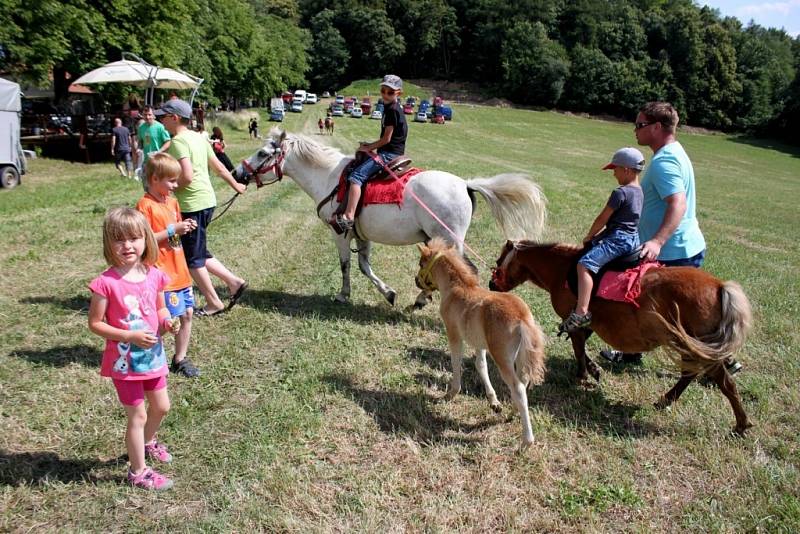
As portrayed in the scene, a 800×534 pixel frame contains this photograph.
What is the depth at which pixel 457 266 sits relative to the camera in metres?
4.80

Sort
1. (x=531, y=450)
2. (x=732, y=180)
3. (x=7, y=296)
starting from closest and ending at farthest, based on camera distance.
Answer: (x=531, y=450)
(x=7, y=296)
(x=732, y=180)

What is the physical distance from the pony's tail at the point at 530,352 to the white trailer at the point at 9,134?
1695cm

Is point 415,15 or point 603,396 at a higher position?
point 415,15

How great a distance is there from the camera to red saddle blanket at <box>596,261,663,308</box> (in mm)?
4445

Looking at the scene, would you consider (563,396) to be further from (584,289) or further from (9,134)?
(9,134)

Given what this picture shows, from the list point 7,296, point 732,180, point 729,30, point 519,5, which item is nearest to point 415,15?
point 519,5

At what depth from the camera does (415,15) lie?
121m

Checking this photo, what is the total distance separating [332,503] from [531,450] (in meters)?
1.64

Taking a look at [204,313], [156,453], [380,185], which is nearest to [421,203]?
[380,185]

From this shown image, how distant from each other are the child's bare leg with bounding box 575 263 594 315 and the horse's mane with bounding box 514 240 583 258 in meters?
0.55

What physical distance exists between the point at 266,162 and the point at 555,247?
4554 mm

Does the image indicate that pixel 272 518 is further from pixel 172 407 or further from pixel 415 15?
pixel 415 15

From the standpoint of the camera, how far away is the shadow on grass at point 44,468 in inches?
139

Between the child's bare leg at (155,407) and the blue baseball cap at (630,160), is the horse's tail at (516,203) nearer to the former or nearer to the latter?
the blue baseball cap at (630,160)
